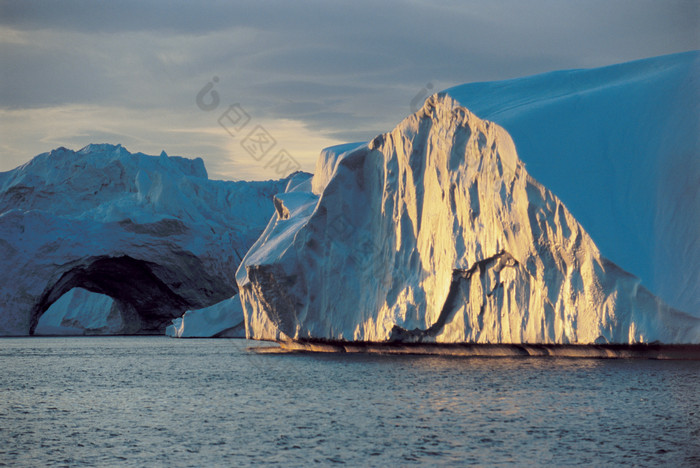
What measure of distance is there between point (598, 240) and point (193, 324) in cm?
3166

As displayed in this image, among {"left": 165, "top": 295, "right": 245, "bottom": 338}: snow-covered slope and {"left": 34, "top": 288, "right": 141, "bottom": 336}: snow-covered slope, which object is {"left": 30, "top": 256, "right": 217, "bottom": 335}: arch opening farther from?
{"left": 165, "top": 295, "right": 245, "bottom": 338}: snow-covered slope

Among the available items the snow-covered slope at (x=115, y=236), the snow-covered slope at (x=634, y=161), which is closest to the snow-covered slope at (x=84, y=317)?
the snow-covered slope at (x=115, y=236)

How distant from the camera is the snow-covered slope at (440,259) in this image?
1720 centimetres

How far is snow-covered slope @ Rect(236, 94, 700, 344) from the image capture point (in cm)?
1720

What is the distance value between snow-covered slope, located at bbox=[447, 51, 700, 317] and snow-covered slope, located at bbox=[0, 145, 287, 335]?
98.4ft

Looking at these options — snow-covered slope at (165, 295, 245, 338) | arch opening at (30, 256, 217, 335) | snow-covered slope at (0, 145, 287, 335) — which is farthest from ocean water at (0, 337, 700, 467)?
arch opening at (30, 256, 217, 335)

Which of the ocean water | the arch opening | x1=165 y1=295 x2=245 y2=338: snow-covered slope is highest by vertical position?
the arch opening

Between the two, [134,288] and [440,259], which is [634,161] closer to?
[440,259]

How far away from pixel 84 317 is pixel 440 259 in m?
57.2

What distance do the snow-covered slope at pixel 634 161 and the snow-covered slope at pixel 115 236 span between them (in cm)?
2998

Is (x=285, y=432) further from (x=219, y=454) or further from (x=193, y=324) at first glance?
(x=193, y=324)

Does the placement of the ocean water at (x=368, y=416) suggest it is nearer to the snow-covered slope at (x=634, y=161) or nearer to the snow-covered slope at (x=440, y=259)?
the snow-covered slope at (x=440, y=259)

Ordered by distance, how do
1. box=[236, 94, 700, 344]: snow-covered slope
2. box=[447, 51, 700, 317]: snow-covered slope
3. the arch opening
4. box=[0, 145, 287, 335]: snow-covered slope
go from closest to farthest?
box=[447, 51, 700, 317]: snow-covered slope, box=[236, 94, 700, 344]: snow-covered slope, box=[0, 145, 287, 335]: snow-covered slope, the arch opening

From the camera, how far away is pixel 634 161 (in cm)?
1817
